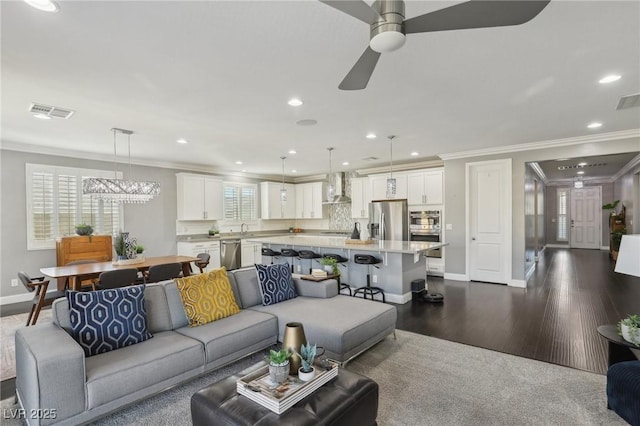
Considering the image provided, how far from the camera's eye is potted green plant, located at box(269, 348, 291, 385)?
1837mm

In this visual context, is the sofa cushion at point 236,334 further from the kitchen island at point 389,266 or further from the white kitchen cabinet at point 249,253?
the white kitchen cabinet at point 249,253

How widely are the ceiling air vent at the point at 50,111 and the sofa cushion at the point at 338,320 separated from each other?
10.5 feet

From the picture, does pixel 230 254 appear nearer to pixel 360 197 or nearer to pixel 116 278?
pixel 360 197

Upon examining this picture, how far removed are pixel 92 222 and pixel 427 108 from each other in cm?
626

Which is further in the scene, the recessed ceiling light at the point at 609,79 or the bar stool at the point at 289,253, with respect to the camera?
the bar stool at the point at 289,253

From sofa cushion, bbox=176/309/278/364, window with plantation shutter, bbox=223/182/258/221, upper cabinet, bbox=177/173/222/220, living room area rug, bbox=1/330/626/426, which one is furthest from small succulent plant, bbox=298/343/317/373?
window with plantation shutter, bbox=223/182/258/221

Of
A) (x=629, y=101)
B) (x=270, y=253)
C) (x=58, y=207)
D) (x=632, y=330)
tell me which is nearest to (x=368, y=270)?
(x=270, y=253)

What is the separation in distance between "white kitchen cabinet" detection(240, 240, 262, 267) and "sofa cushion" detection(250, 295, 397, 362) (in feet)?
16.0

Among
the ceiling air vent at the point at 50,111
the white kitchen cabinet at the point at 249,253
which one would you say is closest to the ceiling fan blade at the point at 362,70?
the ceiling air vent at the point at 50,111

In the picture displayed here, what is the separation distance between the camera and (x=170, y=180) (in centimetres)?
741

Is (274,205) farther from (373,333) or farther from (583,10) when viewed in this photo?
(583,10)

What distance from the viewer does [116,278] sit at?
4.01m

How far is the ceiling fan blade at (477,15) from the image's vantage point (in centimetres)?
143

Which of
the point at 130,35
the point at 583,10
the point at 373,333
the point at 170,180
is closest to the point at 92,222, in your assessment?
the point at 170,180
